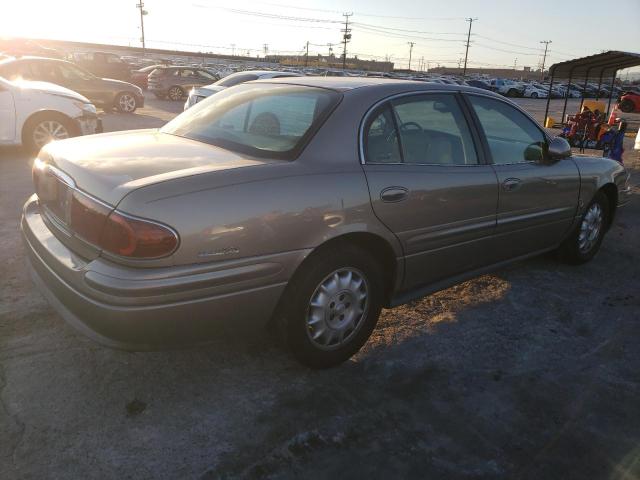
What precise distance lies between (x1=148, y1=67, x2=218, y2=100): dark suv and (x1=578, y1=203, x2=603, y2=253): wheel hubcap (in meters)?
20.6

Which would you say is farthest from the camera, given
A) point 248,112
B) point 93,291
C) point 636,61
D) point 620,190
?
point 636,61

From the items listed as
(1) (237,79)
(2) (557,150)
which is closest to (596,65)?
(1) (237,79)

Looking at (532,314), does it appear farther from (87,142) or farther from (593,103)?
(593,103)

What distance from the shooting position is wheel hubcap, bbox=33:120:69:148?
8.05 m

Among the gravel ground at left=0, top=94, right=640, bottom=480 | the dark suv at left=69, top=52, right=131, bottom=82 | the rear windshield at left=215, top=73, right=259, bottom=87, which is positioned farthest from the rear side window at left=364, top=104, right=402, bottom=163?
the dark suv at left=69, top=52, right=131, bottom=82

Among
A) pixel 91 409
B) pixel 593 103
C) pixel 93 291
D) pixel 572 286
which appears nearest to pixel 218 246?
pixel 93 291

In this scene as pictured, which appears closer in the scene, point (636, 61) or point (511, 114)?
point (511, 114)

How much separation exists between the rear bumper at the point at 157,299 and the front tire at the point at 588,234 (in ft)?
10.6

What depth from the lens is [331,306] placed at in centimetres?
282

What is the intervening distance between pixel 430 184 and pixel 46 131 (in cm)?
717

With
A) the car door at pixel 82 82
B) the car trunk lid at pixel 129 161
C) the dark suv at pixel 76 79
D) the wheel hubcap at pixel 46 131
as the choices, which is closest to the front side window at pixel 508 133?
the car trunk lid at pixel 129 161

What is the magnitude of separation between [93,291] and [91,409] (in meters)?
0.68

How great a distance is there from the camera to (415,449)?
A: 93.7 inches

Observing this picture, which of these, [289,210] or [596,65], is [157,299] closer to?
[289,210]
